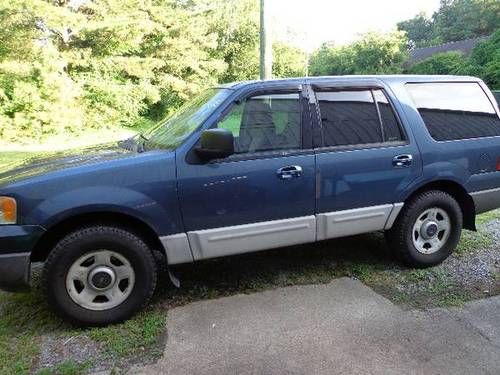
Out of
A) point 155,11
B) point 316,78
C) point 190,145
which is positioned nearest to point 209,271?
point 190,145

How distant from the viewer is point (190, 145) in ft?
11.8

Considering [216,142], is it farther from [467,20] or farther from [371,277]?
[467,20]

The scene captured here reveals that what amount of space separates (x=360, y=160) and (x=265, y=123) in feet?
2.94

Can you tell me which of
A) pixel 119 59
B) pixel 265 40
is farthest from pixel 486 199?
pixel 119 59

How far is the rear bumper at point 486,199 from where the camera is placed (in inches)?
183

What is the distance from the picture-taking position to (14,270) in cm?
324

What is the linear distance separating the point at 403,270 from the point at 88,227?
113 inches

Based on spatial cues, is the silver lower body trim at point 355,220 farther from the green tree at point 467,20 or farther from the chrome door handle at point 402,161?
the green tree at point 467,20

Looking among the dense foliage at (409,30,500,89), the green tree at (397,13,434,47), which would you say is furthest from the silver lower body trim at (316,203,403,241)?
the green tree at (397,13,434,47)

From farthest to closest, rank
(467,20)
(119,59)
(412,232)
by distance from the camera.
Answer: (467,20), (119,59), (412,232)

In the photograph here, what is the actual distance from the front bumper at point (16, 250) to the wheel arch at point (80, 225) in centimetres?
7

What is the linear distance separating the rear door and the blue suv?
0.01m

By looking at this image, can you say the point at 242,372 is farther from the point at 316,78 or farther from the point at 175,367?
the point at 316,78

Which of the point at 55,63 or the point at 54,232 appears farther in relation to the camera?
the point at 55,63
